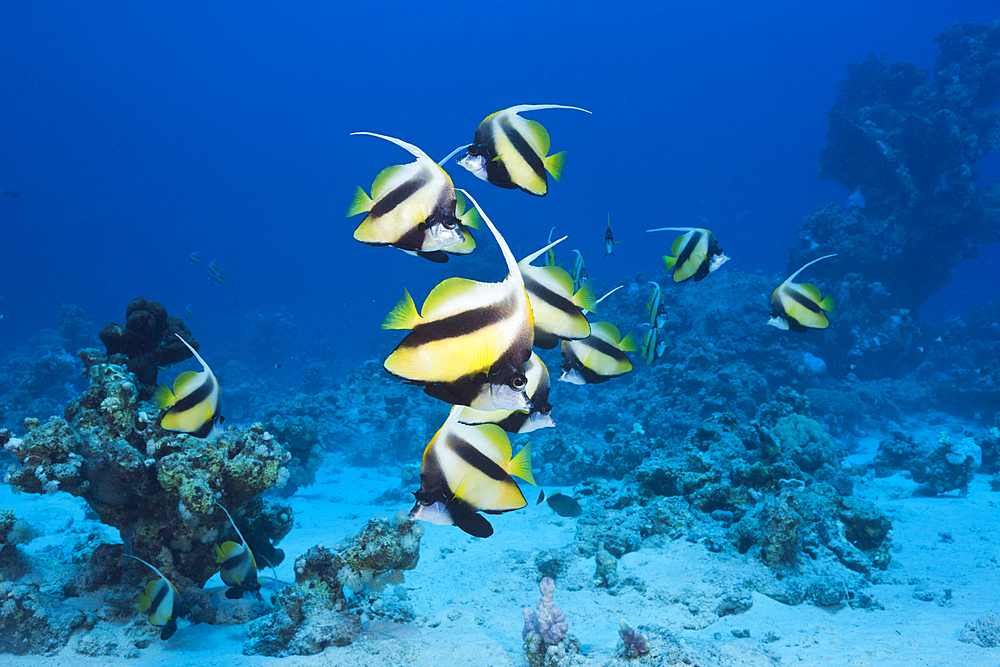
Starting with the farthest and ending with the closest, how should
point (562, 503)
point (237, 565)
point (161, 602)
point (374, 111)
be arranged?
point (374, 111), point (562, 503), point (237, 565), point (161, 602)

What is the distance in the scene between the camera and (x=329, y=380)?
22.8m

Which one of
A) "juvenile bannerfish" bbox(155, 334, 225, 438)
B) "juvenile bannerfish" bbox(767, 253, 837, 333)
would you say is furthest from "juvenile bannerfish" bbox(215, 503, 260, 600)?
"juvenile bannerfish" bbox(767, 253, 837, 333)

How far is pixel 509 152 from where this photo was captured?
6.22ft

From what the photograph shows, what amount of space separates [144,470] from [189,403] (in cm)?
156

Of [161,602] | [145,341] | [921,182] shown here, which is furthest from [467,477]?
[921,182]

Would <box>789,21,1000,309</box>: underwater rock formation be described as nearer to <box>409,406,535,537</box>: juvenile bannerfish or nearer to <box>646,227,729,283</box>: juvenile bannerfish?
<box>646,227,729,283</box>: juvenile bannerfish

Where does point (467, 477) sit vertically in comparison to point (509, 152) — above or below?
below

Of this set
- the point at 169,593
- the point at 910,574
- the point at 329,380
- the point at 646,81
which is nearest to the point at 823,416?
the point at 910,574

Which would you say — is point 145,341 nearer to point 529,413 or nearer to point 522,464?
point 522,464

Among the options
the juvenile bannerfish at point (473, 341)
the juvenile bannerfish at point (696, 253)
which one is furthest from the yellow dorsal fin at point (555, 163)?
the juvenile bannerfish at point (696, 253)

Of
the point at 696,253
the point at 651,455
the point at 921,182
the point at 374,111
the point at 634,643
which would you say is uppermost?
the point at 374,111

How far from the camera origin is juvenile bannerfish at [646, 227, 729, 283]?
320 cm

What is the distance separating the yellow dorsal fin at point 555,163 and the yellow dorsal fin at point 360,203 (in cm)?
77

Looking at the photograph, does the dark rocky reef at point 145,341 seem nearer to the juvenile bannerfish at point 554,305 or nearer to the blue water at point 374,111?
the juvenile bannerfish at point 554,305
